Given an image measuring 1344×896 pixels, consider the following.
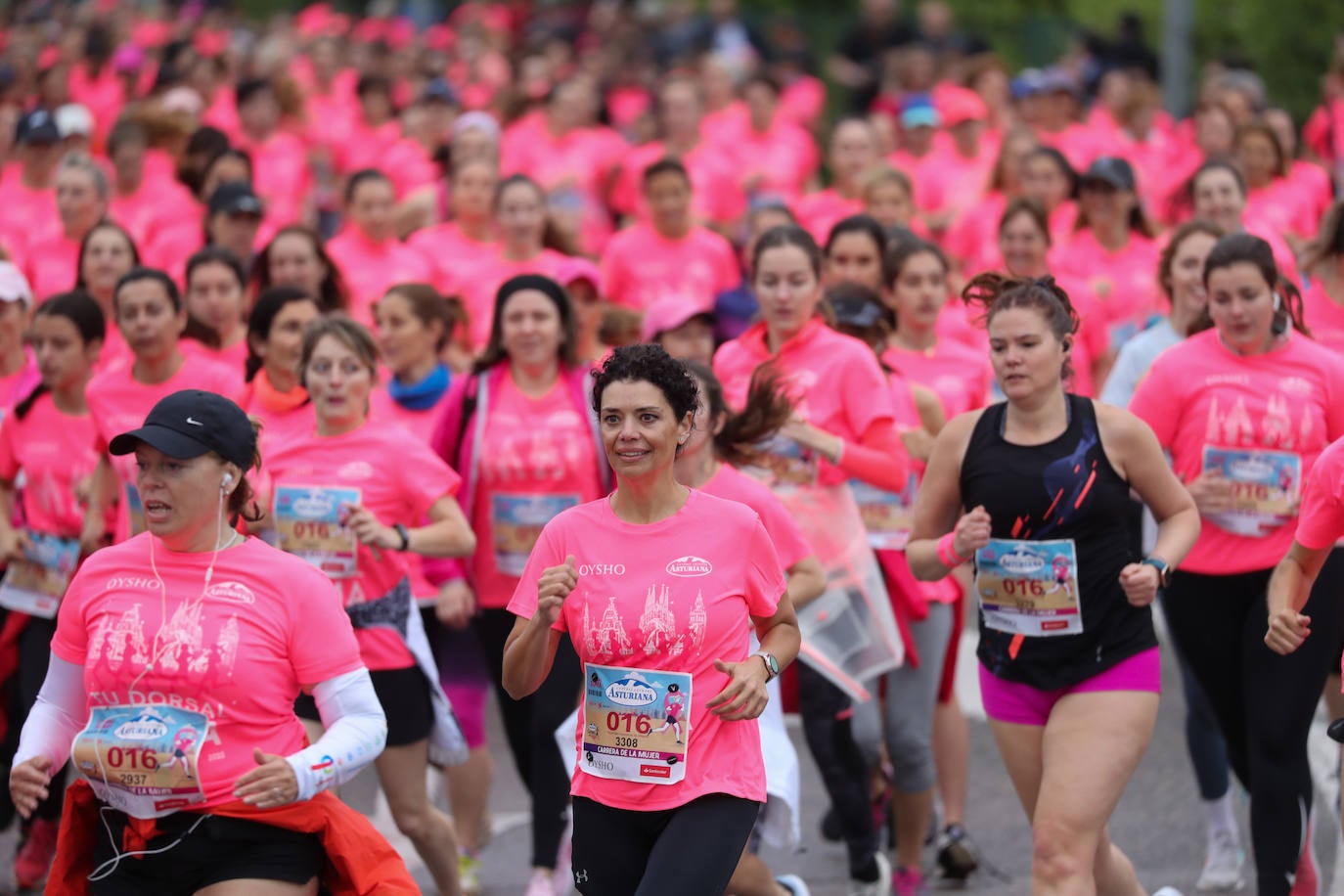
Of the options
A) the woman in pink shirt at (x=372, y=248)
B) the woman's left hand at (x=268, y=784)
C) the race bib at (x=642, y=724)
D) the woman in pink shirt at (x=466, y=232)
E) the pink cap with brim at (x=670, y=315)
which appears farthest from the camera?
the woman in pink shirt at (x=466, y=232)

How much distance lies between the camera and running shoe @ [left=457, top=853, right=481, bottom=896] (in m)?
7.40

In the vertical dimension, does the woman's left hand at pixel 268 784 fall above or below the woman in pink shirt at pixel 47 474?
below

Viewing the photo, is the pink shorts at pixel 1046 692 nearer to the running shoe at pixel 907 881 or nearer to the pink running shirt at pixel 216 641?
the running shoe at pixel 907 881

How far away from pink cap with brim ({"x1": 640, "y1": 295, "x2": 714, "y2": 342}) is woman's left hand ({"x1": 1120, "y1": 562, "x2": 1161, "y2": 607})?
283 cm

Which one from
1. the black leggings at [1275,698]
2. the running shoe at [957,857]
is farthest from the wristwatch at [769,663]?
the running shoe at [957,857]

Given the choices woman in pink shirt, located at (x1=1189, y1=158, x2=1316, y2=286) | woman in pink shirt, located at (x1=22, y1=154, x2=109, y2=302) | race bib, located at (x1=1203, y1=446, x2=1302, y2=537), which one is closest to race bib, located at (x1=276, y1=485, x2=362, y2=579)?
race bib, located at (x1=1203, y1=446, x2=1302, y2=537)

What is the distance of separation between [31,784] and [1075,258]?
24.3ft

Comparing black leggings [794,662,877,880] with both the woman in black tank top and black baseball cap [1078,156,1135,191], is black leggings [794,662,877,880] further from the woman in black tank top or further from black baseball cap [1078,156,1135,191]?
black baseball cap [1078,156,1135,191]

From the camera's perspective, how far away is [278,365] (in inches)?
293

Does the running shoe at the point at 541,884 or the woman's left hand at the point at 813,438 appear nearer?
the woman's left hand at the point at 813,438

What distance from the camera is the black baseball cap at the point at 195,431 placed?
4887mm

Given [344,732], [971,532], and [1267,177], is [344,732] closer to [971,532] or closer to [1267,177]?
[971,532]

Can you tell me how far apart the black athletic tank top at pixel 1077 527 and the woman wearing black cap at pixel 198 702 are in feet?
6.25

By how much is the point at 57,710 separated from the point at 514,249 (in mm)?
5799
